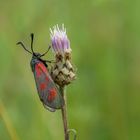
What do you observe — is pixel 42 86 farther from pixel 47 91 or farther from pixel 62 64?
pixel 62 64

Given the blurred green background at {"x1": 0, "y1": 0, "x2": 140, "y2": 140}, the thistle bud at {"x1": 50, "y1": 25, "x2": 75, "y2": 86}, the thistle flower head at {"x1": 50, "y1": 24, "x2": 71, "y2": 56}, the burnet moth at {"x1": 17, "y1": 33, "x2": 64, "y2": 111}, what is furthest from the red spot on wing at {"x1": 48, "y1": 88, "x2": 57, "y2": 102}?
the blurred green background at {"x1": 0, "y1": 0, "x2": 140, "y2": 140}

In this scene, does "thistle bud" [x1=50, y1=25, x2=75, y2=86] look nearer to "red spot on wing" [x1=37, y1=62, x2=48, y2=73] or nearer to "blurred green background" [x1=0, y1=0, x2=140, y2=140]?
"red spot on wing" [x1=37, y1=62, x2=48, y2=73]

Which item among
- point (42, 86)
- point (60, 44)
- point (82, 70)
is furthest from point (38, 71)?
point (82, 70)

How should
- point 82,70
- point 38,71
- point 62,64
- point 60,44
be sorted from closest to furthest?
point 38,71 → point 62,64 → point 60,44 → point 82,70

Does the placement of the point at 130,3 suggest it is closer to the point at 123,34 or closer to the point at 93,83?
the point at 123,34

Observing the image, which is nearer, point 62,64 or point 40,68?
point 40,68

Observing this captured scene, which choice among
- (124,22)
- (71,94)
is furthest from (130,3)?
(71,94)
